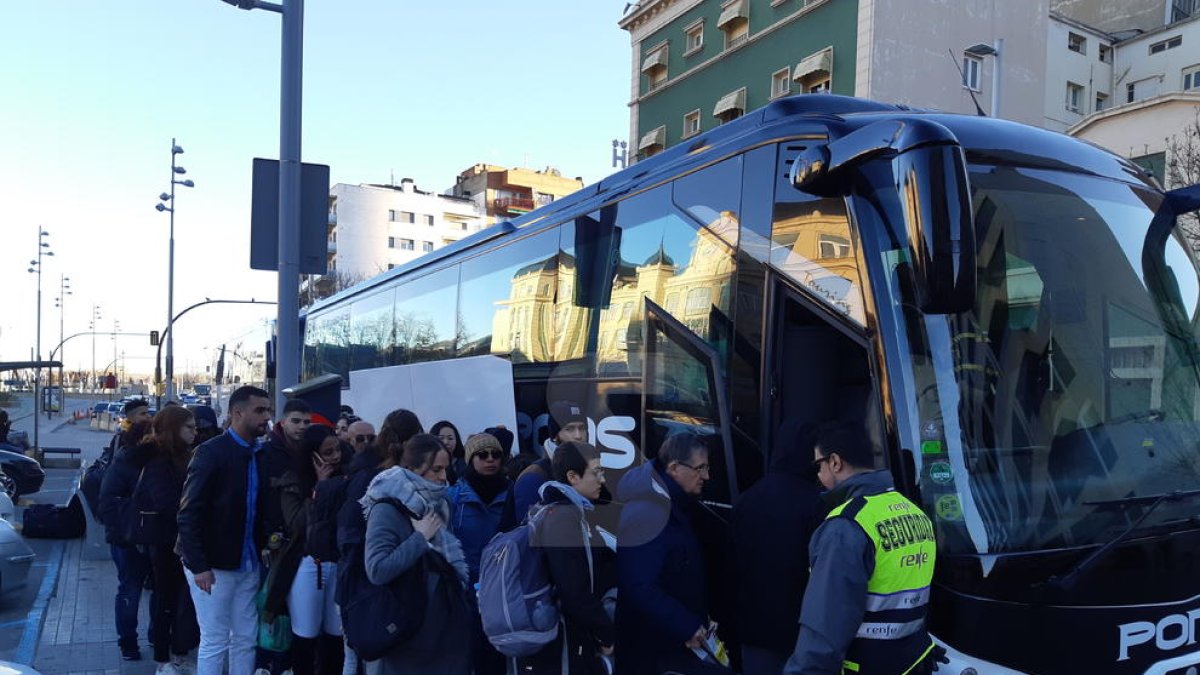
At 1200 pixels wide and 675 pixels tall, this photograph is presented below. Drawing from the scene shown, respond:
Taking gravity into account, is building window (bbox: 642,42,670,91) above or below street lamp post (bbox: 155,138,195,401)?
above

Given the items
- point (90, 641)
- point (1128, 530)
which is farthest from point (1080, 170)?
point (90, 641)

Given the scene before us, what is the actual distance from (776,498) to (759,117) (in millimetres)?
2147

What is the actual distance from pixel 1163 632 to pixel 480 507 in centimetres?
340

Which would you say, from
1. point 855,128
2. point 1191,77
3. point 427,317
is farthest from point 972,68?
point 855,128

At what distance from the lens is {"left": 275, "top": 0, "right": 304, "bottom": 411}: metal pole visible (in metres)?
7.19

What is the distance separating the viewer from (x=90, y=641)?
7215 mm

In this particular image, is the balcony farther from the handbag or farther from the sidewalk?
the handbag

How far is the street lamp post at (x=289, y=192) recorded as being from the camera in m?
7.19

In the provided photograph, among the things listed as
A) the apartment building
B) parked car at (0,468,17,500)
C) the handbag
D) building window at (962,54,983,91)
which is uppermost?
the apartment building

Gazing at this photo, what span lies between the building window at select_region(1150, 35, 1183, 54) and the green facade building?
631 inches

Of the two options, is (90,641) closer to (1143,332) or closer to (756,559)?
(756,559)

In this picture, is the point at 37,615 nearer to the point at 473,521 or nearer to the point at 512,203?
the point at 473,521

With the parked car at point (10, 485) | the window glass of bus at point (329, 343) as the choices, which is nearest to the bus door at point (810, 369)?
the window glass of bus at point (329, 343)

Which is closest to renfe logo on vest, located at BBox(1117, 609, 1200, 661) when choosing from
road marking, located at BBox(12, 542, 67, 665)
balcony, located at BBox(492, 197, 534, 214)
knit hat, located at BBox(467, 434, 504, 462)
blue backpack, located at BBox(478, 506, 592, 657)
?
blue backpack, located at BBox(478, 506, 592, 657)
